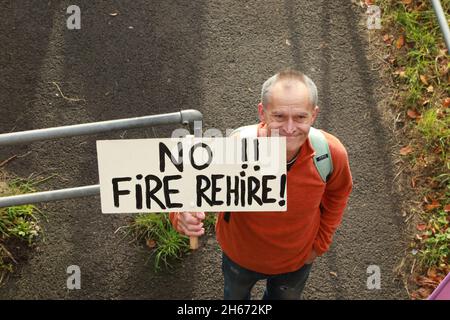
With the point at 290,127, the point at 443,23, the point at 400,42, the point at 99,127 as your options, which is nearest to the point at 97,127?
the point at 99,127

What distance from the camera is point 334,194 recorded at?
106 inches

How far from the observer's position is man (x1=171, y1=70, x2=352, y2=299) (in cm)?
235

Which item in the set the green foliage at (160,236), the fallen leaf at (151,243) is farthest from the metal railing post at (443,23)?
the fallen leaf at (151,243)

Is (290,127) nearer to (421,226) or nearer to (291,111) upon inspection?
(291,111)

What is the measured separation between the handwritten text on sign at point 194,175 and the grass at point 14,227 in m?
2.01

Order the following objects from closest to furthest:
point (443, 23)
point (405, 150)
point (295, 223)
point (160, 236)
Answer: point (295, 223)
point (443, 23)
point (160, 236)
point (405, 150)

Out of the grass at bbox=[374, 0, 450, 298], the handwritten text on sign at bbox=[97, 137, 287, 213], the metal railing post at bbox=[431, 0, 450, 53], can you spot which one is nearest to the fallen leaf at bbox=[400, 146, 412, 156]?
the grass at bbox=[374, 0, 450, 298]

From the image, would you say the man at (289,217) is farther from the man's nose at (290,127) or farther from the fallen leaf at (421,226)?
the fallen leaf at (421,226)

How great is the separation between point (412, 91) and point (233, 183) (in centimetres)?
299

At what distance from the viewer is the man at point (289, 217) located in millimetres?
2350

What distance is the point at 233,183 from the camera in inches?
87.1

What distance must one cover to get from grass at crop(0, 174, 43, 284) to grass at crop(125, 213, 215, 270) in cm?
66

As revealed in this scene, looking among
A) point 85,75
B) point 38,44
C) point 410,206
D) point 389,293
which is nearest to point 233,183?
point 389,293

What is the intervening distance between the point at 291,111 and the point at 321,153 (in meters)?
0.26
